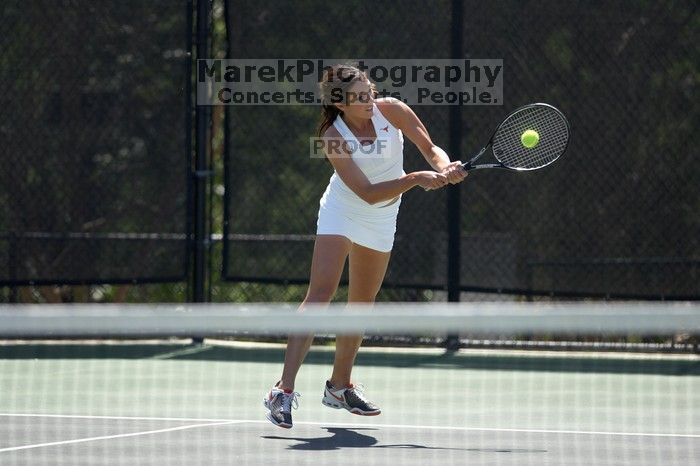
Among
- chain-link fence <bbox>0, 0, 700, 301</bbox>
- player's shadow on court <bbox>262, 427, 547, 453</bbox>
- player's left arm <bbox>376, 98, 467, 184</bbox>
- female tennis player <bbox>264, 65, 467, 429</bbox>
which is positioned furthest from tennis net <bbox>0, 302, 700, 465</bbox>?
player's left arm <bbox>376, 98, 467, 184</bbox>

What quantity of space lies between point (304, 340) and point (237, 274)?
326 centimetres

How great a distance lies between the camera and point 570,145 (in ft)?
26.7

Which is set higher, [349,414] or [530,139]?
[530,139]

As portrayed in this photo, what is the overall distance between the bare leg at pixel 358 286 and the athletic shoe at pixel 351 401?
0.03 metres

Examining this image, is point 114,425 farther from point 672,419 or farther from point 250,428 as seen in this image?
point 672,419

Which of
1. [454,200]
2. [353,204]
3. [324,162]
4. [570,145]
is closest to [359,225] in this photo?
[353,204]

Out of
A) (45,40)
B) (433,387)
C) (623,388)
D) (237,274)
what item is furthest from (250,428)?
(45,40)

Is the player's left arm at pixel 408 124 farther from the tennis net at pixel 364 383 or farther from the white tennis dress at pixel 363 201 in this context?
the tennis net at pixel 364 383

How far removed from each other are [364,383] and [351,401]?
4.56 ft

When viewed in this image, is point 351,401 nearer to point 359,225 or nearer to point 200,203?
point 359,225

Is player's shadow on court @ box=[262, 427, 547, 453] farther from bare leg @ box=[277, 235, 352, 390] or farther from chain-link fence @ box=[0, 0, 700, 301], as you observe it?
chain-link fence @ box=[0, 0, 700, 301]

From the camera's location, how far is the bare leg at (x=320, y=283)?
17.8 feet

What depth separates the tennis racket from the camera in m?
5.98

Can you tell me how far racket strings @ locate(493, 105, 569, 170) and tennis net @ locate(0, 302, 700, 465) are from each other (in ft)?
2.21
